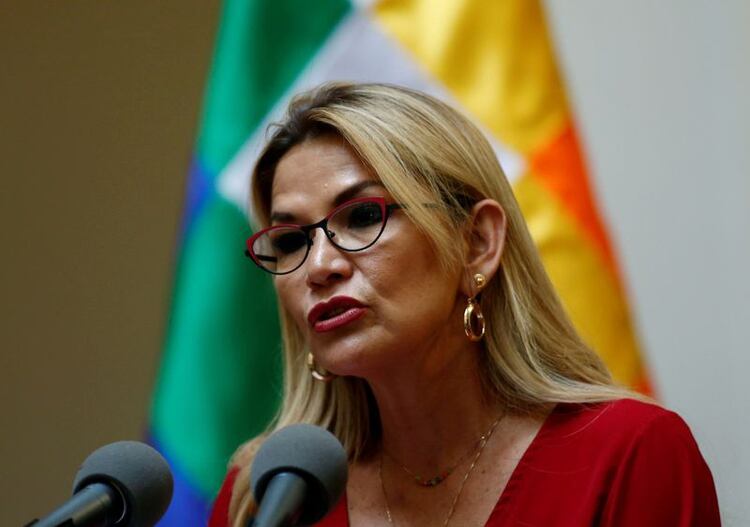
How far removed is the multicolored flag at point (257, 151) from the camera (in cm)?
208

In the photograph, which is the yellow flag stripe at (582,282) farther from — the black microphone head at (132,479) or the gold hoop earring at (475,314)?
the black microphone head at (132,479)

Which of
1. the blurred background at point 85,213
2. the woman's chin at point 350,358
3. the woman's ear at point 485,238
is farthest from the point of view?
the blurred background at point 85,213

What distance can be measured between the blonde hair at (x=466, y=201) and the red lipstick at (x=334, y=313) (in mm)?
151

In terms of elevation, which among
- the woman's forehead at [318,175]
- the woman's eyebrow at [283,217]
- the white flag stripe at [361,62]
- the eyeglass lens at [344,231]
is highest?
the white flag stripe at [361,62]

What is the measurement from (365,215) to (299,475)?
576mm

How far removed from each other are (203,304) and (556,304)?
0.69m

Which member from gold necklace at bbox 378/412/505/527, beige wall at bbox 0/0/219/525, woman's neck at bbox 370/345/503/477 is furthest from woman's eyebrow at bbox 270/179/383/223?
beige wall at bbox 0/0/219/525

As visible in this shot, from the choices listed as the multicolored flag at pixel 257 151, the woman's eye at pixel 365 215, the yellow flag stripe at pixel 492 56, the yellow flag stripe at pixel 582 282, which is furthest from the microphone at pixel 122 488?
the yellow flag stripe at pixel 492 56

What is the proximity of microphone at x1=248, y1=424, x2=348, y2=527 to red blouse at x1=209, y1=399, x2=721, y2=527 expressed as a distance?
49 cm

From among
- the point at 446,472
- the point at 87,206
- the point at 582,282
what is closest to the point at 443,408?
the point at 446,472

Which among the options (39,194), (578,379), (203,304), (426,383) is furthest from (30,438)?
(578,379)

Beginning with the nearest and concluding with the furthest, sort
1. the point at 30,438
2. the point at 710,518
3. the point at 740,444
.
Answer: the point at 710,518
the point at 740,444
the point at 30,438

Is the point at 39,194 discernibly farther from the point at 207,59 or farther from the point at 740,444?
the point at 740,444

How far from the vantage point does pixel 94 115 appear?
2.63 m
